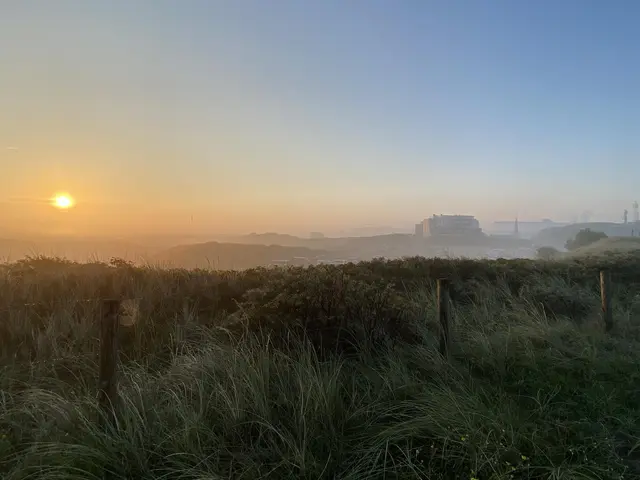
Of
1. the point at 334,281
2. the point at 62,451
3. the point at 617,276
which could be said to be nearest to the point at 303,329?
the point at 334,281

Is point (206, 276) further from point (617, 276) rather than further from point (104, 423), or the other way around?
point (617, 276)

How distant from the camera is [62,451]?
11.2 ft

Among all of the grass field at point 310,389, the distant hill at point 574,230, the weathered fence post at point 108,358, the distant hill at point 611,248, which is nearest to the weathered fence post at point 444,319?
the grass field at point 310,389

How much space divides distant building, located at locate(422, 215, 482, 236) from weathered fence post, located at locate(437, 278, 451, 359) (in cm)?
2924

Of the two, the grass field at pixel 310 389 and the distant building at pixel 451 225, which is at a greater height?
the distant building at pixel 451 225

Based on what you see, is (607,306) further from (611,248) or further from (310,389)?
(611,248)

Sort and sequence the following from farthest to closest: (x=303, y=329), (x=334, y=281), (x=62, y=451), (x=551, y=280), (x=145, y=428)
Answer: (x=551, y=280) < (x=334, y=281) < (x=303, y=329) < (x=145, y=428) < (x=62, y=451)

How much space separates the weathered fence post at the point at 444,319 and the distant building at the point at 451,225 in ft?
95.9

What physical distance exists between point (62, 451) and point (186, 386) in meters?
1.22

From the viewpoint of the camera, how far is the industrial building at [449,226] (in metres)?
35.0

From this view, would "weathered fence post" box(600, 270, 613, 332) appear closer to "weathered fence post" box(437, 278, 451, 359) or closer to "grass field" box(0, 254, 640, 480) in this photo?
"grass field" box(0, 254, 640, 480)

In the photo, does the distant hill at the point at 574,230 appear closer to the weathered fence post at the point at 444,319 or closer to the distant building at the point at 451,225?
the distant building at the point at 451,225

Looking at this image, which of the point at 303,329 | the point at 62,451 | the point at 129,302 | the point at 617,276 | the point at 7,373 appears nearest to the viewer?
the point at 62,451

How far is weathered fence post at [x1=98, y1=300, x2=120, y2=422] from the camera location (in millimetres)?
3848
